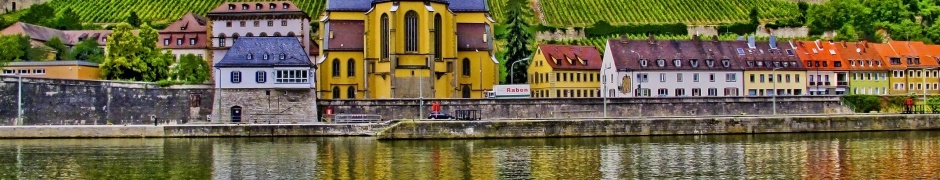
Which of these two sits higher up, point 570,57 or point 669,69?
point 570,57

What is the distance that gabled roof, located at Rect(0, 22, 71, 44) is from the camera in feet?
332

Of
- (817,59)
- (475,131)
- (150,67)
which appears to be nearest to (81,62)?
(150,67)

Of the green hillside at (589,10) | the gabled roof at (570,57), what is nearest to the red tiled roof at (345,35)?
the gabled roof at (570,57)

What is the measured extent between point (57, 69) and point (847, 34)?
6489 centimetres

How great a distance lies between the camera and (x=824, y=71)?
89.6 m

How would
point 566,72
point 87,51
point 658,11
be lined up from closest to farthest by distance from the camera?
point 566,72 < point 87,51 < point 658,11

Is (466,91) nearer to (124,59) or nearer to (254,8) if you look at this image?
(124,59)

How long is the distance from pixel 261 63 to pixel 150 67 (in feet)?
52.7

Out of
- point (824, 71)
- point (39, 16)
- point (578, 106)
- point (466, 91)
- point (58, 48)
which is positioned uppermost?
point (39, 16)

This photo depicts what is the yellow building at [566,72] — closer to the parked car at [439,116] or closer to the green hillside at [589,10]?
the parked car at [439,116]

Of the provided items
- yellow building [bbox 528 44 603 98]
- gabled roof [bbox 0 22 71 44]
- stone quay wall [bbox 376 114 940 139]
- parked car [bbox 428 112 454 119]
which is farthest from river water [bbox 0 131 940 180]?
gabled roof [bbox 0 22 71 44]

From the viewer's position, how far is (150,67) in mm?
83312

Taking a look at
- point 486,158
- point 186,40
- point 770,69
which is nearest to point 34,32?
point 186,40

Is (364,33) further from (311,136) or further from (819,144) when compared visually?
(819,144)
